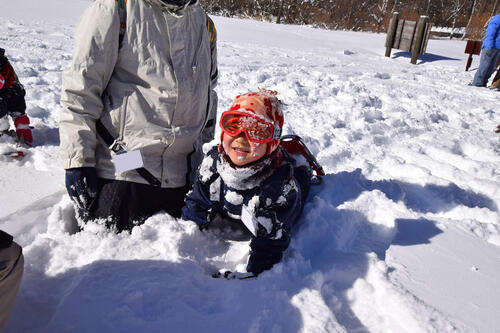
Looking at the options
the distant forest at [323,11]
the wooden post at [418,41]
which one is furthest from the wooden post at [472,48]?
the distant forest at [323,11]

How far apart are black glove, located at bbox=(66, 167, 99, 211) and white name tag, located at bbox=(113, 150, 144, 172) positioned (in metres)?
0.15

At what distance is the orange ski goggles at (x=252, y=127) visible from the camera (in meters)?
1.99

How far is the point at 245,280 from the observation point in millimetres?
1768

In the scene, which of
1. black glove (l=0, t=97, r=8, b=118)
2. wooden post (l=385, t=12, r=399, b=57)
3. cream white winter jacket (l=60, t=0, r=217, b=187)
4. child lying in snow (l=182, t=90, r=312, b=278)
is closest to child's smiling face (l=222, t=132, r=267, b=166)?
child lying in snow (l=182, t=90, r=312, b=278)

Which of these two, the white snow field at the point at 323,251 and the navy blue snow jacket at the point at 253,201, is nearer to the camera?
the white snow field at the point at 323,251

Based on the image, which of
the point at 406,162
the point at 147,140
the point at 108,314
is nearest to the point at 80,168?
the point at 147,140

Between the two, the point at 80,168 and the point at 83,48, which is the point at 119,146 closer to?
the point at 80,168

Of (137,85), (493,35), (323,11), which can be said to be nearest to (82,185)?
(137,85)

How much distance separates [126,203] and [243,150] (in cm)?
85

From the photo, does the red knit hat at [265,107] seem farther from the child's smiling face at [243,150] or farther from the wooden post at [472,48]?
the wooden post at [472,48]

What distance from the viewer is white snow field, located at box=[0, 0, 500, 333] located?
1511 mm

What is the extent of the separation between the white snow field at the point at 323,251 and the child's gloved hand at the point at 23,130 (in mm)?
143

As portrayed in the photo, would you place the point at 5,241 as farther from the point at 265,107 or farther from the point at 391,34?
the point at 391,34

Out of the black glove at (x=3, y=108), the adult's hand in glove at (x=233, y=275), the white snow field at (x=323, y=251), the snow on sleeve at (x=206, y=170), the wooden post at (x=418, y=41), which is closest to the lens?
the white snow field at (x=323, y=251)
